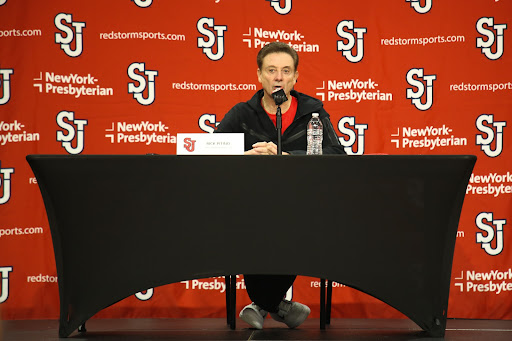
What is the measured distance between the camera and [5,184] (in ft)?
11.6

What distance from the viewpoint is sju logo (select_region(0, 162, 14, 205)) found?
11.6 ft

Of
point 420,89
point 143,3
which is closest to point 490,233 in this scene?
point 420,89

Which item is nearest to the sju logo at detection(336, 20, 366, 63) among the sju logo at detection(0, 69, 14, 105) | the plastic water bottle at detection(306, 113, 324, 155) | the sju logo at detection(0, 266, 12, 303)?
the plastic water bottle at detection(306, 113, 324, 155)

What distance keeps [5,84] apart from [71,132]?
0.51 m

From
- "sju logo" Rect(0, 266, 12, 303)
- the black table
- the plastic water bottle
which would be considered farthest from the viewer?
"sju logo" Rect(0, 266, 12, 303)

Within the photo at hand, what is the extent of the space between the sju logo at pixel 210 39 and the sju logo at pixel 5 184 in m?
1.42

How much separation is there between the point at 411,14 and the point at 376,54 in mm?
342

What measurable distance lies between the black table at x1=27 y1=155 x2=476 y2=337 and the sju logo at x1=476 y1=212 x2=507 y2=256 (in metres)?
1.59

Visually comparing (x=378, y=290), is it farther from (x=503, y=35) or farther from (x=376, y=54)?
(x=503, y=35)

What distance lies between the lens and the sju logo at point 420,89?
3592 millimetres

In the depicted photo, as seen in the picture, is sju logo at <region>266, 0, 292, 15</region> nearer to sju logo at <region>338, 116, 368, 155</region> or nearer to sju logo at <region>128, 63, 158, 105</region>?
sju logo at <region>338, 116, 368, 155</region>

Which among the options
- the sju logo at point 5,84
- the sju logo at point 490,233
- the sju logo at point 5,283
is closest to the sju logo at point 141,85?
the sju logo at point 5,84

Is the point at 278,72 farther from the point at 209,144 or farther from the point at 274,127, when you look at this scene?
the point at 209,144

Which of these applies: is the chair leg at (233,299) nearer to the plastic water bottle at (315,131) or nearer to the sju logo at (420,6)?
the plastic water bottle at (315,131)
